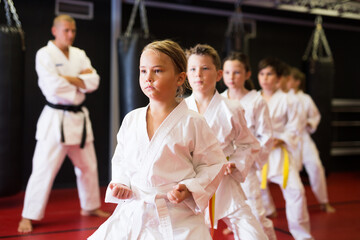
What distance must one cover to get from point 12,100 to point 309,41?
4.77 meters

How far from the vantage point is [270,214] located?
12.9 ft

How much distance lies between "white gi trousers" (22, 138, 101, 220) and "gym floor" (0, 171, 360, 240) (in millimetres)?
156

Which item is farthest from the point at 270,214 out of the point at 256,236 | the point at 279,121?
the point at 256,236

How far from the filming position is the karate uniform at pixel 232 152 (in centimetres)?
234

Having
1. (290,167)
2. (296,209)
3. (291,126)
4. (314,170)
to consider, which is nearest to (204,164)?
(296,209)

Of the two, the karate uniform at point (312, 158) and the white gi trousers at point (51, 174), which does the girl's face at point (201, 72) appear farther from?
the karate uniform at point (312, 158)

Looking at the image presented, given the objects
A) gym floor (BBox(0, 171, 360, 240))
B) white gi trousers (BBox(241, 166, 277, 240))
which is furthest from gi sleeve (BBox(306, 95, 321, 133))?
white gi trousers (BBox(241, 166, 277, 240))

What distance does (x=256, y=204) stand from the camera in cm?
285

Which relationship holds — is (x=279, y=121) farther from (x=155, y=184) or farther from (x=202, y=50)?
(x=155, y=184)

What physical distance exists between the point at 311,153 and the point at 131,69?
2163 millimetres

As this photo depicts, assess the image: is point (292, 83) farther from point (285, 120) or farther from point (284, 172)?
point (284, 172)

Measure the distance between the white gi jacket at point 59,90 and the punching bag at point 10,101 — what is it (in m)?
0.23

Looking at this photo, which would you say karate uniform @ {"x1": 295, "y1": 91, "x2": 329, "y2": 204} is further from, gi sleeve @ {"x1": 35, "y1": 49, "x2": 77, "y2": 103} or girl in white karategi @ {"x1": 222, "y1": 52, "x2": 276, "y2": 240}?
gi sleeve @ {"x1": 35, "y1": 49, "x2": 77, "y2": 103}

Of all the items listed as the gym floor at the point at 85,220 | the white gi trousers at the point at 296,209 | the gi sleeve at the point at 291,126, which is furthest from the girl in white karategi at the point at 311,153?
Answer: the white gi trousers at the point at 296,209
